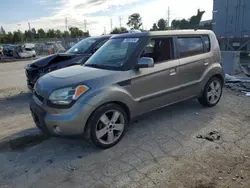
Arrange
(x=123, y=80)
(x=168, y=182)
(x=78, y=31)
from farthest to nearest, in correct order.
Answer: (x=78, y=31) → (x=123, y=80) → (x=168, y=182)

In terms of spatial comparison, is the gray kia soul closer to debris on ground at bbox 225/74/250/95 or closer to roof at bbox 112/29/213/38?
roof at bbox 112/29/213/38

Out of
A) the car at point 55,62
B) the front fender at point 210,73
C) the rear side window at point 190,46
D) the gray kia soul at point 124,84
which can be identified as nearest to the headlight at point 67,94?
the gray kia soul at point 124,84

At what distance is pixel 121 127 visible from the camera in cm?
374

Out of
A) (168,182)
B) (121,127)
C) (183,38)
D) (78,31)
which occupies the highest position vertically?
(78,31)

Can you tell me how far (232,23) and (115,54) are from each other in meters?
11.0

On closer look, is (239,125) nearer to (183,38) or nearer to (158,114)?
(158,114)

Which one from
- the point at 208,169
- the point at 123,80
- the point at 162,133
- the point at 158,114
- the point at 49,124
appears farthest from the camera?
the point at 158,114

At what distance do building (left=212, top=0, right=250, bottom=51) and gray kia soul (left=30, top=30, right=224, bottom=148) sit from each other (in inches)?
339

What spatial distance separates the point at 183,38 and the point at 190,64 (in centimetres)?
53

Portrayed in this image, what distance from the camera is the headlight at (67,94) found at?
3.31 m

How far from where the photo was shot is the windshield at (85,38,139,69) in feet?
12.9

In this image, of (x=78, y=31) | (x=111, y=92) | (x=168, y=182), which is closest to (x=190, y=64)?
(x=111, y=92)

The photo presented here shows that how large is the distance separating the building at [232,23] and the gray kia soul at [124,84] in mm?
8618

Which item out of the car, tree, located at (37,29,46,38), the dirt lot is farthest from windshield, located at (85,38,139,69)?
tree, located at (37,29,46,38)
